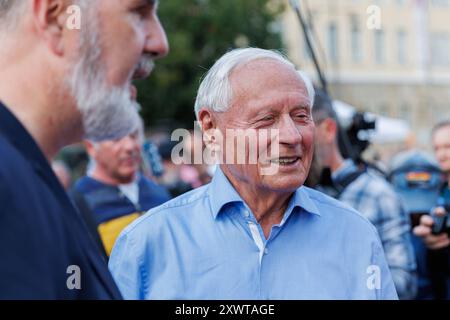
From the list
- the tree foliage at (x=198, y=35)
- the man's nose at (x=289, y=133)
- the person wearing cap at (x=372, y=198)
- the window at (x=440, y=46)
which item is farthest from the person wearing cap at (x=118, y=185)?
the window at (x=440, y=46)

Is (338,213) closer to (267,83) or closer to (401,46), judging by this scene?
(267,83)

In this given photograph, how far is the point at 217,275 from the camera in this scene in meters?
2.05

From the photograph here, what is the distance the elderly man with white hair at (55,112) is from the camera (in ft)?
3.56

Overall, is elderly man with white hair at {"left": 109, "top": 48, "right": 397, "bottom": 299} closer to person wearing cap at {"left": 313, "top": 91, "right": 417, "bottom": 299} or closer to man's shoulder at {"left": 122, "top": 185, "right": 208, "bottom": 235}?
man's shoulder at {"left": 122, "top": 185, "right": 208, "bottom": 235}

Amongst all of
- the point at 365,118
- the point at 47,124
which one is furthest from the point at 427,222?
the point at 47,124

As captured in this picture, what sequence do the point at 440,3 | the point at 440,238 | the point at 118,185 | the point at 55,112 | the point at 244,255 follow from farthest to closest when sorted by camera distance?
the point at 440,3
the point at 118,185
the point at 440,238
the point at 244,255
the point at 55,112

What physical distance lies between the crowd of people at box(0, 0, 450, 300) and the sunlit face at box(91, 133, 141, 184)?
0.46 metres

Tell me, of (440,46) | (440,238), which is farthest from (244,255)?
(440,46)

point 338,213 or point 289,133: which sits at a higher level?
point 289,133

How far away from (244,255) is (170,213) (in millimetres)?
249

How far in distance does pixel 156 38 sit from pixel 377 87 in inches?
1257

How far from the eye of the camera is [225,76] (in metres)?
2.26

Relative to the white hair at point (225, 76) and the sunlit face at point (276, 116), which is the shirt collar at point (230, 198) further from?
the white hair at point (225, 76)
